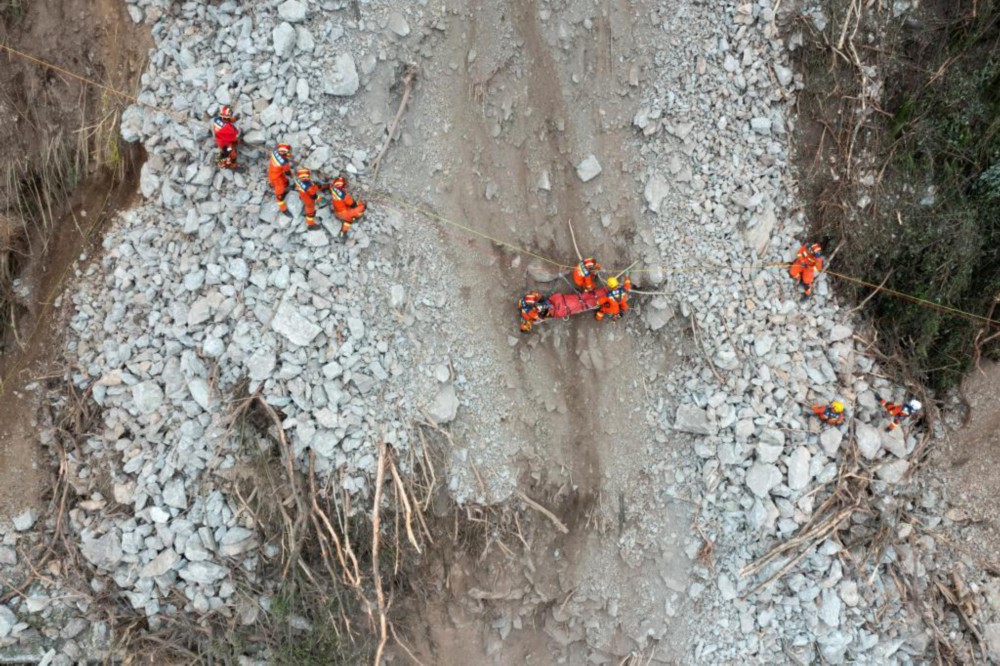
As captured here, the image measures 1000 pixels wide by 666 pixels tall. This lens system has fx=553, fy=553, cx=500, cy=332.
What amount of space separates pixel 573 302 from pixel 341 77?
4317 millimetres

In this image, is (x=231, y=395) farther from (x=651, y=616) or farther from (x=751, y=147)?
(x=751, y=147)

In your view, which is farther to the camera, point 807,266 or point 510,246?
point 510,246

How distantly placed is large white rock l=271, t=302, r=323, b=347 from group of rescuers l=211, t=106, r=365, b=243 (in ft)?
3.77

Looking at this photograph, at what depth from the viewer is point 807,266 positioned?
7.57 m

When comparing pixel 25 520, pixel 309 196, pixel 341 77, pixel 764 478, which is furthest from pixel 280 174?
pixel 764 478

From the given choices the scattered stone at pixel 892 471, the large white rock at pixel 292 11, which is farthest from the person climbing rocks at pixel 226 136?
the scattered stone at pixel 892 471

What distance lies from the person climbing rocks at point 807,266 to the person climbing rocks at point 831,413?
155 centimetres

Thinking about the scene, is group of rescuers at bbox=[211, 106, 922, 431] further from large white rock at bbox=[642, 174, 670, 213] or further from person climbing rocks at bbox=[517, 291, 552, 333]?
large white rock at bbox=[642, 174, 670, 213]

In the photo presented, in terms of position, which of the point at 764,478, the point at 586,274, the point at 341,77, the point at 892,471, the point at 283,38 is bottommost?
the point at 764,478

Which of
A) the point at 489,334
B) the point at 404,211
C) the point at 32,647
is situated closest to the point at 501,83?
the point at 404,211

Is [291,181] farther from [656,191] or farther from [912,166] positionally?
[912,166]

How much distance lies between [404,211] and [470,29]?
108 inches

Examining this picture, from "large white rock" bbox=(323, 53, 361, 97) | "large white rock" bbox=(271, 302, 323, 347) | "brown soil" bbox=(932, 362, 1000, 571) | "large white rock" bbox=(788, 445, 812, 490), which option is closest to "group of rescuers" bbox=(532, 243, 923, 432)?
"large white rock" bbox=(788, 445, 812, 490)

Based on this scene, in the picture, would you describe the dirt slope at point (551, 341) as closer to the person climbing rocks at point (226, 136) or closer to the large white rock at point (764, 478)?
the large white rock at point (764, 478)
